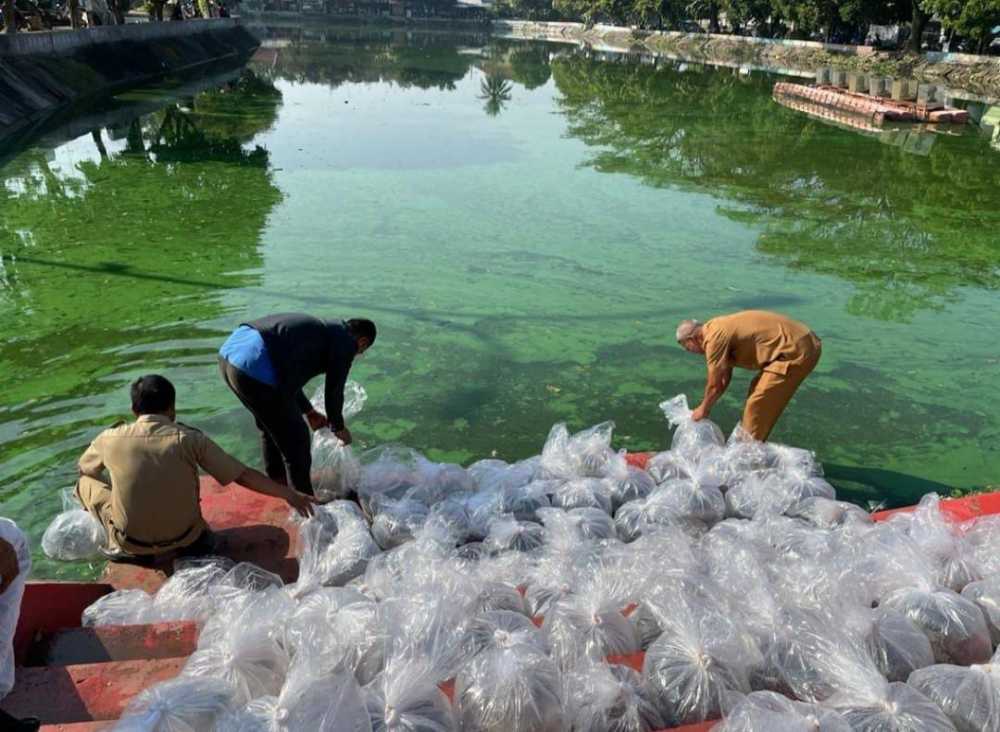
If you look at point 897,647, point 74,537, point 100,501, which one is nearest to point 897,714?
point 897,647

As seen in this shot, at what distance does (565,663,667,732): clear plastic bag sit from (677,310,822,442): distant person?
7.05 ft

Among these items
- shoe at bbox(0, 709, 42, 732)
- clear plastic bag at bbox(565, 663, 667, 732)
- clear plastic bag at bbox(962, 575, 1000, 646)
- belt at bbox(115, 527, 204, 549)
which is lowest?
belt at bbox(115, 527, 204, 549)

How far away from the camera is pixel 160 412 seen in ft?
9.18

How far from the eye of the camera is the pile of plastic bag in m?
1.94

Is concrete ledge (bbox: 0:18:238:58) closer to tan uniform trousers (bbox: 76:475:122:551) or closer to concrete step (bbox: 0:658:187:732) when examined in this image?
tan uniform trousers (bbox: 76:475:122:551)

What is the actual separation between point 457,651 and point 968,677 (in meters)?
1.50

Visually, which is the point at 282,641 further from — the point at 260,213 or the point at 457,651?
the point at 260,213

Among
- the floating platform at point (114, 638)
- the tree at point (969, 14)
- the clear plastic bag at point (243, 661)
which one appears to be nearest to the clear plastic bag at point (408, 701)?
the floating platform at point (114, 638)

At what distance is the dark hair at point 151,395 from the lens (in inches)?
107

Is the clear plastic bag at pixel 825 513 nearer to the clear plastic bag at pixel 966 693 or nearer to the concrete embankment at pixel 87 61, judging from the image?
the clear plastic bag at pixel 966 693

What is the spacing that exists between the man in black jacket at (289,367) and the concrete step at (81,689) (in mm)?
1190

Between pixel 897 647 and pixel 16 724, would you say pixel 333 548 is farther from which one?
pixel 897 647

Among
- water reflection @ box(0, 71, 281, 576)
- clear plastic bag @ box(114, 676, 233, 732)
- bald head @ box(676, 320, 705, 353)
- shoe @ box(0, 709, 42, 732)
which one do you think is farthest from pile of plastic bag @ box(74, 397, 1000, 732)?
water reflection @ box(0, 71, 281, 576)

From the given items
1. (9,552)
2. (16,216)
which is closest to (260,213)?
(16,216)
